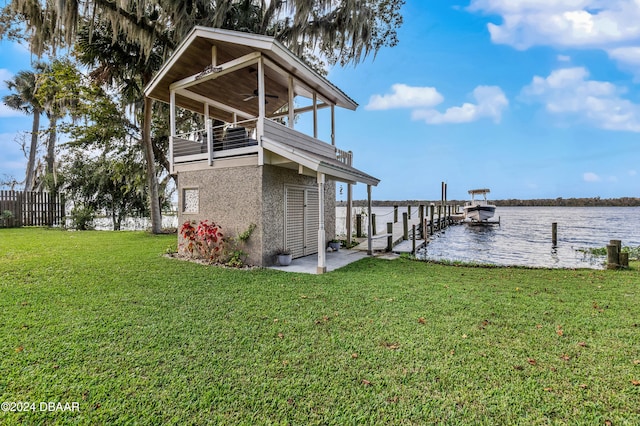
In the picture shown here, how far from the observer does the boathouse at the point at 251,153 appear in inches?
302

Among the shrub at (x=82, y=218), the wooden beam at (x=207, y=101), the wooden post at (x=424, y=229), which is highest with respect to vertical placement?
the wooden beam at (x=207, y=101)

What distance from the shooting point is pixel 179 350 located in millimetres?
3434

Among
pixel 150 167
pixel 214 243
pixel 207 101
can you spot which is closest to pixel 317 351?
pixel 214 243

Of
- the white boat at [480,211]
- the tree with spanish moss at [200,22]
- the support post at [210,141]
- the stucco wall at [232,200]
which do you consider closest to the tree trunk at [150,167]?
the tree with spanish moss at [200,22]

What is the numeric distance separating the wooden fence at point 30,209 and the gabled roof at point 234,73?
14.8 meters

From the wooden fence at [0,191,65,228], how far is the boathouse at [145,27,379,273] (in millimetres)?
14890

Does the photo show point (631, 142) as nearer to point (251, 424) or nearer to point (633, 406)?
point (633, 406)

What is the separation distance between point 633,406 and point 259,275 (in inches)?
233

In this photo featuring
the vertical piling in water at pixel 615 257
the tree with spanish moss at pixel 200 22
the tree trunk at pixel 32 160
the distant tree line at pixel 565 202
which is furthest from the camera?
the distant tree line at pixel 565 202

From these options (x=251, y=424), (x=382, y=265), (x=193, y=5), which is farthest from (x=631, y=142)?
(x=251, y=424)

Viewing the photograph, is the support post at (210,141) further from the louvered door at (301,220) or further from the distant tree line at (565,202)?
the distant tree line at (565,202)

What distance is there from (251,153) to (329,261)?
12.2 feet

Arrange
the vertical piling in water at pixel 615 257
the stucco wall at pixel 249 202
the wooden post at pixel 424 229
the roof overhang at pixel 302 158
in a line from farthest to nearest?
the wooden post at pixel 424 229 → the vertical piling in water at pixel 615 257 → the stucco wall at pixel 249 202 → the roof overhang at pixel 302 158

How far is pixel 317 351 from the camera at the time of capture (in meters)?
3.45
